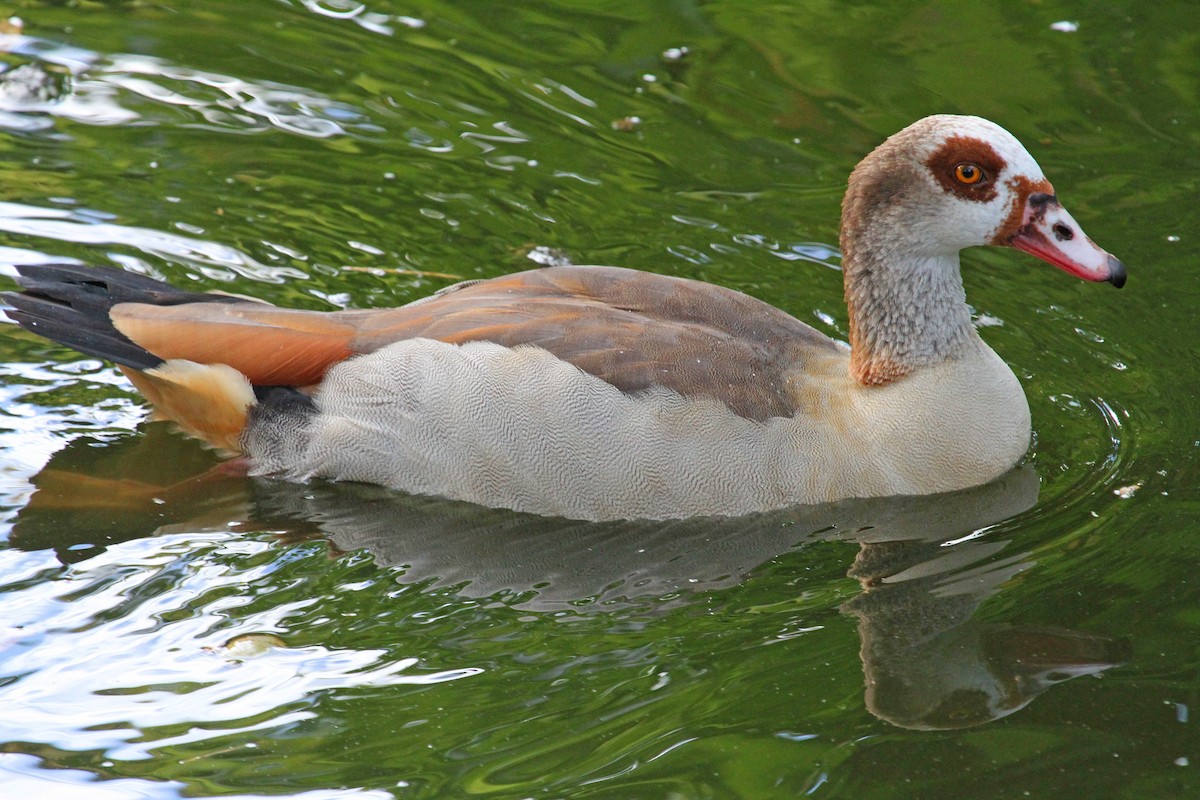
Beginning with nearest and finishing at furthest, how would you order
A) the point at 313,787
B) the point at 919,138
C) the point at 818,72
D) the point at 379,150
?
the point at 313,787, the point at 919,138, the point at 379,150, the point at 818,72

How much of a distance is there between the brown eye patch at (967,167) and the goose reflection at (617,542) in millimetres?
1268

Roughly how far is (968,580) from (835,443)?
86 centimetres

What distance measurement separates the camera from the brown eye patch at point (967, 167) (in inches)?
240

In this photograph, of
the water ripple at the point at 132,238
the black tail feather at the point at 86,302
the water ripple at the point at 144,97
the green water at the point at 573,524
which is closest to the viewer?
the green water at the point at 573,524

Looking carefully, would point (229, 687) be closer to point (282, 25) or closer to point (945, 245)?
point (945, 245)

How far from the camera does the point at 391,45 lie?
9703 mm

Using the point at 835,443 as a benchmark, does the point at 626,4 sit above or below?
above

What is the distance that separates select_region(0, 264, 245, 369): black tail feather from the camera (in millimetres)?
6406

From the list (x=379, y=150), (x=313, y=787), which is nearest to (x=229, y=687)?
(x=313, y=787)

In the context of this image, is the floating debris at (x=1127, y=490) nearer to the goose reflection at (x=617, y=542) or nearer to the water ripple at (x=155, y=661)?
the goose reflection at (x=617, y=542)

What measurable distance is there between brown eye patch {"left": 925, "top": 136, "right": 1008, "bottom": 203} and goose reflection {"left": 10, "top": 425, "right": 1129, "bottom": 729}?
1.27 m

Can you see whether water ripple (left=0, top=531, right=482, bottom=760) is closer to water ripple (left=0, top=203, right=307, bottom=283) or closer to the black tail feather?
the black tail feather

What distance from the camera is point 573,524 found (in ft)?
20.2

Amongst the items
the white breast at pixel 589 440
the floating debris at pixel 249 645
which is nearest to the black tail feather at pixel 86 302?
the white breast at pixel 589 440
